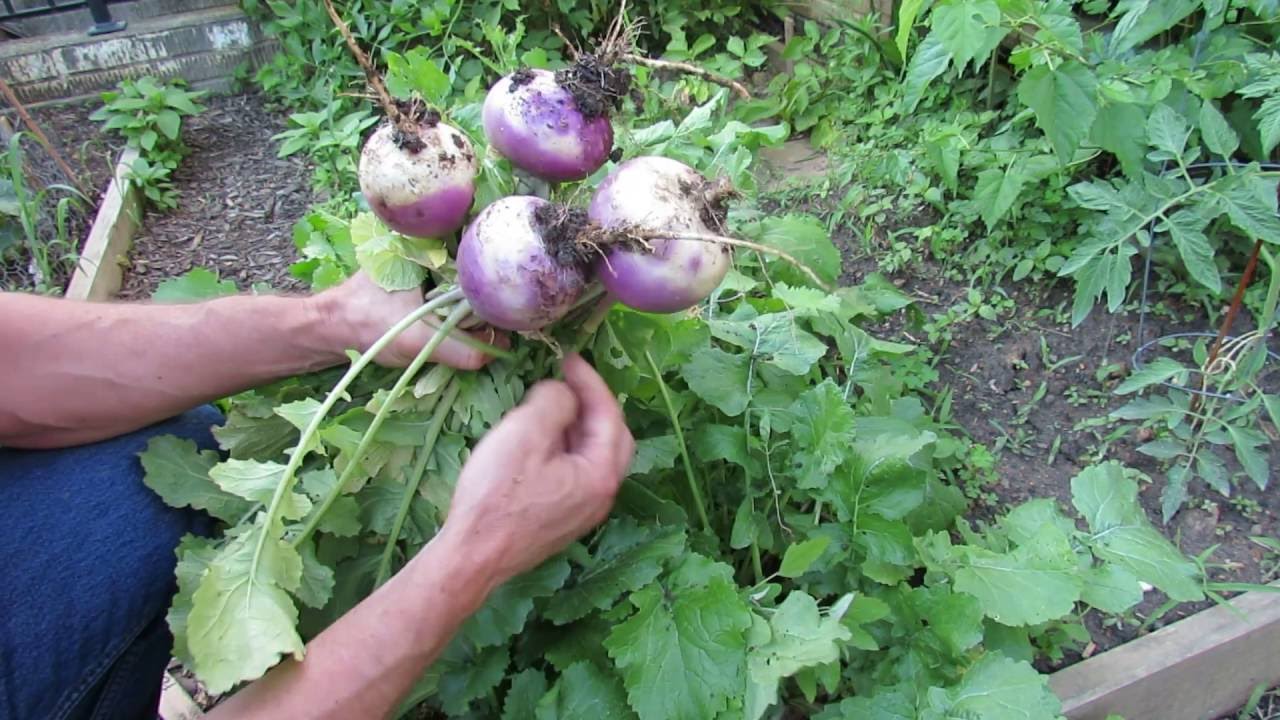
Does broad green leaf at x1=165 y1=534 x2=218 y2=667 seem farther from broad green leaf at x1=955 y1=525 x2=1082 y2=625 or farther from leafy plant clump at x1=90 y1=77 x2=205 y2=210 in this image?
leafy plant clump at x1=90 y1=77 x2=205 y2=210

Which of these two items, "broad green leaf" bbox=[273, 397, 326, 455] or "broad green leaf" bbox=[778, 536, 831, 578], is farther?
"broad green leaf" bbox=[778, 536, 831, 578]

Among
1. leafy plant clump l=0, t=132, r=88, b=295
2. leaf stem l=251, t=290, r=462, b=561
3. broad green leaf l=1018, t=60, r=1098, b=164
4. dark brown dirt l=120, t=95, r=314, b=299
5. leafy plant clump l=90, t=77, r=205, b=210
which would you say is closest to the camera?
leaf stem l=251, t=290, r=462, b=561

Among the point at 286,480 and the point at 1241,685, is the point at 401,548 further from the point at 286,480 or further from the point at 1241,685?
the point at 1241,685

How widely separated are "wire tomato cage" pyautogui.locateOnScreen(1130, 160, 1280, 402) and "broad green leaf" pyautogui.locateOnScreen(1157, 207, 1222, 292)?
0.06 meters

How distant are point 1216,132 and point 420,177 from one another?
1645 millimetres

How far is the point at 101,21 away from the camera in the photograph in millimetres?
3674

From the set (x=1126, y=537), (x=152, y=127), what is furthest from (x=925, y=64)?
(x=152, y=127)

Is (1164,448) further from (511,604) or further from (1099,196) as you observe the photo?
(511,604)

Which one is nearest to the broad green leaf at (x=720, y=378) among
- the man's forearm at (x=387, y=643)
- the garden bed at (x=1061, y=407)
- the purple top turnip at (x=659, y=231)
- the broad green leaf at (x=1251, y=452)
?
the purple top turnip at (x=659, y=231)

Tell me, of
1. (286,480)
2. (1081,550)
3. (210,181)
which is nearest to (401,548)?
(286,480)

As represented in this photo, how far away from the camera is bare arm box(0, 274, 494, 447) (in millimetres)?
1312

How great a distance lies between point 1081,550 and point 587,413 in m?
0.87

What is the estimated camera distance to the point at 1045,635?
156 centimetres

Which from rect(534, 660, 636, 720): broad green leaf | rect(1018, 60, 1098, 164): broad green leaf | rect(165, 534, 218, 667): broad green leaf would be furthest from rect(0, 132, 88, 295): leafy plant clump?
rect(1018, 60, 1098, 164): broad green leaf
